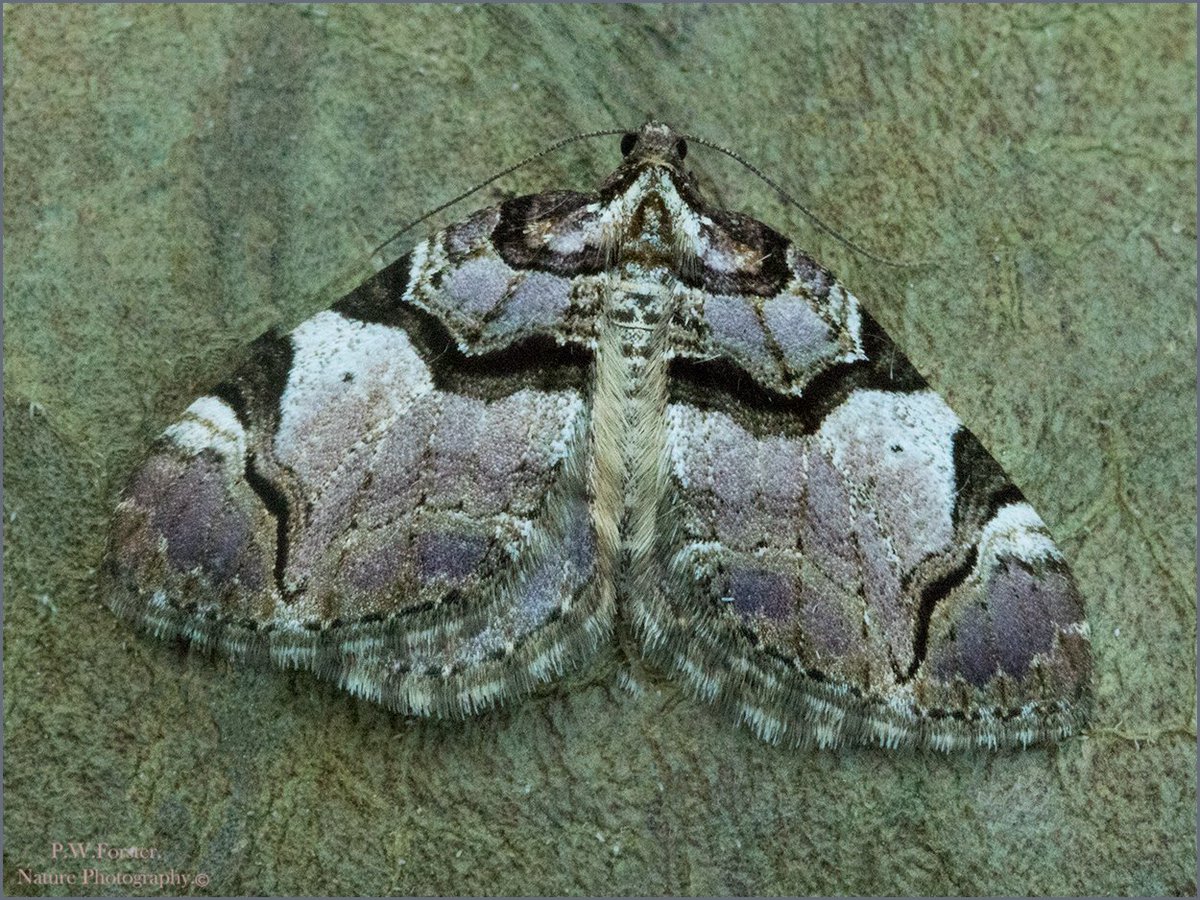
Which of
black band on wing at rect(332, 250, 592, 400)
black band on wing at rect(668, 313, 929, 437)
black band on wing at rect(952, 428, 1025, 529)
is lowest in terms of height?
black band on wing at rect(952, 428, 1025, 529)

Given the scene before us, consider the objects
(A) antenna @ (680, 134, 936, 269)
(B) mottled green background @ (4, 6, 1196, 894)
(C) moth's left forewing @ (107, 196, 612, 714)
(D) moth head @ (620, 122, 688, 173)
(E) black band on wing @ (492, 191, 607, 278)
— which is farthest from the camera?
(A) antenna @ (680, 134, 936, 269)

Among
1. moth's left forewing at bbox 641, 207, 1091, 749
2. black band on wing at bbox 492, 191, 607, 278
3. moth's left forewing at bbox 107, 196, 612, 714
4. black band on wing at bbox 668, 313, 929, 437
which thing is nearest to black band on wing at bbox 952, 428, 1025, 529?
moth's left forewing at bbox 641, 207, 1091, 749

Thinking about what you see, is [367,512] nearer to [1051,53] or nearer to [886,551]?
[886,551]

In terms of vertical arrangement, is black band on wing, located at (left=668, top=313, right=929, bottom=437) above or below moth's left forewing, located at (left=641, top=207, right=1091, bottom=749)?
above

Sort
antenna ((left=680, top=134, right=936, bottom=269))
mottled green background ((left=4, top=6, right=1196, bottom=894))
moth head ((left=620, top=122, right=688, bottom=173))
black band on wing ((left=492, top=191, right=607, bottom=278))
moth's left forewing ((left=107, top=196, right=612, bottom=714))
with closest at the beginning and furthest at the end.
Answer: moth's left forewing ((left=107, top=196, right=612, bottom=714))
mottled green background ((left=4, top=6, right=1196, bottom=894))
black band on wing ((left=492, top=191, right=607, bottom=278))
moth head ((left=620, top=122, right=688, bottom=173))
antenna ((left=680, top=134, right=936, bottom=269))

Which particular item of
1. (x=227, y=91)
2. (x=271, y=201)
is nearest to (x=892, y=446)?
(x=271, y=201)

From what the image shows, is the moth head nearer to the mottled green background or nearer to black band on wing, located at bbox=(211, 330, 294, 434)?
the mottled green background

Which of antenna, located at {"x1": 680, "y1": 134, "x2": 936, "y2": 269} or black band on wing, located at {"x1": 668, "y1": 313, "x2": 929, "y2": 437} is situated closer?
black band on wing, located at {"x1": 668, "y1": 313, "x2": 929, "y2": 437}

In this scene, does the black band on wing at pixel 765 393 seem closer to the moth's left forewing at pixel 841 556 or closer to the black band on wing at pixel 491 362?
the moth's left forewing at pixel 841 556
